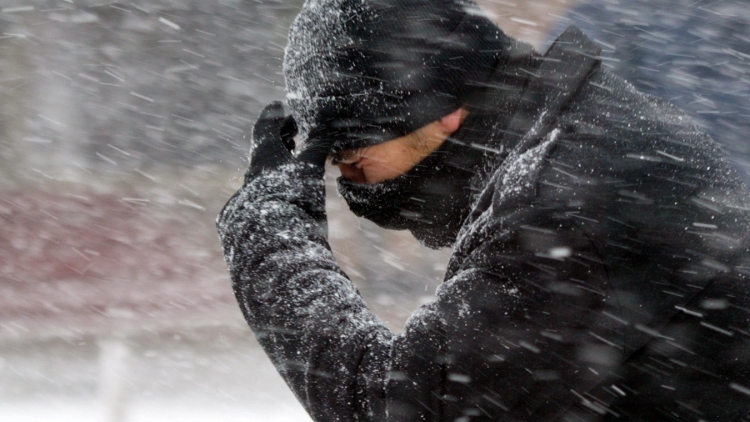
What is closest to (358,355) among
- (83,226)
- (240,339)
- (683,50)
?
(683,50)

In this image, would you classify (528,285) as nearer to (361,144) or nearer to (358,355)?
(358,355)

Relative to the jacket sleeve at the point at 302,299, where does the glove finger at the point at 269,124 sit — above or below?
above

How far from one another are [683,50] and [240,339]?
287 cm

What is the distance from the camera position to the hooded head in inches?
59.3

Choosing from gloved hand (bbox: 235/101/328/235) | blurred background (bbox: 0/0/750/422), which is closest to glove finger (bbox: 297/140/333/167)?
gloved hand (bbox: 235/101/328/235)

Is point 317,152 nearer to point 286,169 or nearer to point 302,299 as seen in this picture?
point 286,169

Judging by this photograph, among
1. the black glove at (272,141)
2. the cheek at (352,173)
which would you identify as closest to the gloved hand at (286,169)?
the black glove at (272,141)

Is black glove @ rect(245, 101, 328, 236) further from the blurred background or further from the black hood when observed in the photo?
the blurred background

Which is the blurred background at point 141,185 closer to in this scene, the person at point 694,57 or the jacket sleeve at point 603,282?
the person at point 694,57

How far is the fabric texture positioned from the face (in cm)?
2

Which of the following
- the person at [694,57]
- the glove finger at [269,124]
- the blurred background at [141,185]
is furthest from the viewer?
the blurred background at [141,185]

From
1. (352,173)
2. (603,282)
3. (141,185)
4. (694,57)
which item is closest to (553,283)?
(603,282)

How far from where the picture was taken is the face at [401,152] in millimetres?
1512

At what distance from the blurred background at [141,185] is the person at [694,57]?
1.44m
